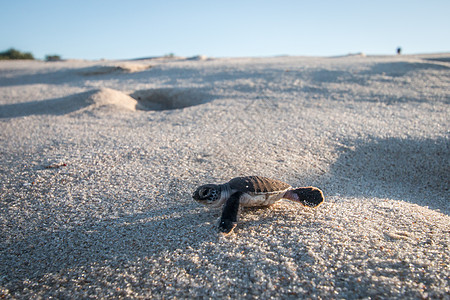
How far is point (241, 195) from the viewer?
→ 175 centimetres

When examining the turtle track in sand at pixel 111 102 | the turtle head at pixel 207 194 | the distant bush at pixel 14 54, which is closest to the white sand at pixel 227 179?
the turtle track in sand at pixel 111 102

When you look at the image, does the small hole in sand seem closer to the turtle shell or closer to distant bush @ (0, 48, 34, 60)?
the turtle shell

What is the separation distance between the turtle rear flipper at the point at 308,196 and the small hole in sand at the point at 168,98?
11.5 feet

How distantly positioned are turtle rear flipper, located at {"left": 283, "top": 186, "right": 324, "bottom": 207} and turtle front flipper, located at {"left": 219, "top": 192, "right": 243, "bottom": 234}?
399 mm

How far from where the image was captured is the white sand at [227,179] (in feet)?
4.34

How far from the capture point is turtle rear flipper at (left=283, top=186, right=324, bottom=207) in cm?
186

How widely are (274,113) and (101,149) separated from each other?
252 cm

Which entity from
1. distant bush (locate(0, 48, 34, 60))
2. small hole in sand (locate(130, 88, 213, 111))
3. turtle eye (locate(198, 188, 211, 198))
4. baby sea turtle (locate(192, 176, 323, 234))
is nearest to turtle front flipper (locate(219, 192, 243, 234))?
baby sea turtle (locate(192, 176, 323, 234))

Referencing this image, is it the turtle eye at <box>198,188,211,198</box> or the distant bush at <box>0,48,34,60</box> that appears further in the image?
the distant bush at <box>0,48,34,60</box>

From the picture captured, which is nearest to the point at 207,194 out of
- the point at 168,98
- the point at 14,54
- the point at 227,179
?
the point at 227,179

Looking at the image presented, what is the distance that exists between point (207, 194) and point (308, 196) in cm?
70

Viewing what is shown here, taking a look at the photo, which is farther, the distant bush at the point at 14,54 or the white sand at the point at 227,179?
the distant bush at the point at 14,54

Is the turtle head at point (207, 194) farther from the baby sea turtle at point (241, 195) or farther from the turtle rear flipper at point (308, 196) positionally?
the turtle rear flipper at point (308, 196)

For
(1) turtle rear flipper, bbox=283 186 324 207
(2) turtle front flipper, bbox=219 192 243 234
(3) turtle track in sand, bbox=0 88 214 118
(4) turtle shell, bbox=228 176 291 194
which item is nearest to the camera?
(2) turtle front flipper, bbox=219 192 243 234
